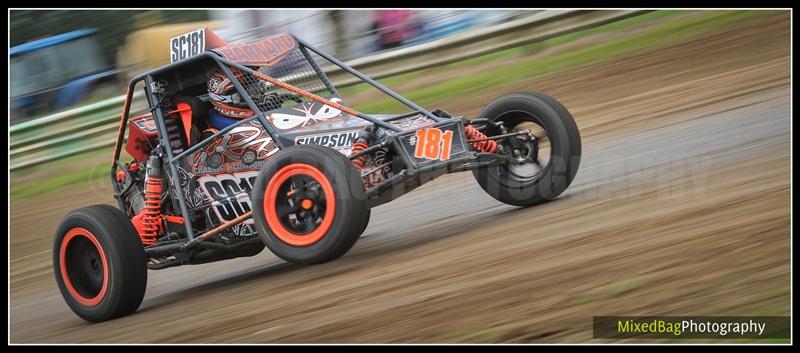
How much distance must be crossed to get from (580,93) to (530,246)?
6028mm

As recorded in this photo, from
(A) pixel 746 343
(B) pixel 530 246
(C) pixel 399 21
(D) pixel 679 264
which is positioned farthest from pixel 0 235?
(A) pixel 746 343

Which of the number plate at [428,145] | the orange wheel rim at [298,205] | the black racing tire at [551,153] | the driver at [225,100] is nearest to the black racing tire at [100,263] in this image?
the driver at [225,100]

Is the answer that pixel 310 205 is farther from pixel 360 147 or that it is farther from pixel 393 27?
pixel 393 27

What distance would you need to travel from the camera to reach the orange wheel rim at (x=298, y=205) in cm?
584

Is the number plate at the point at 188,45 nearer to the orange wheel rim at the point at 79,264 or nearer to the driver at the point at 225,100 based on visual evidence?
the driver at the point at 225,100

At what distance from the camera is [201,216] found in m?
6.92

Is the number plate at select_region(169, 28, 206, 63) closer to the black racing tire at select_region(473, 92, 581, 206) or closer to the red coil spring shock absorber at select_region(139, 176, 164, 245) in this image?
the red coil spring shock absorber at select_region(139, 176, 164, 245)

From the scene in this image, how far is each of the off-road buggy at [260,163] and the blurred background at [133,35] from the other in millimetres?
5423

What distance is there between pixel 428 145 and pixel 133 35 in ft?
28.6

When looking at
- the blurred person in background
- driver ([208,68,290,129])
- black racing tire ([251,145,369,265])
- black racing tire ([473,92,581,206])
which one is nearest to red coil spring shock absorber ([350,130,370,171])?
black racing tire ([251,145,369,265])

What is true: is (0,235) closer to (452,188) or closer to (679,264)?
(452,188)

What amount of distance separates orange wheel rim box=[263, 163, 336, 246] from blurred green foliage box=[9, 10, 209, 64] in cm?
826

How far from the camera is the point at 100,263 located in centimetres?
681

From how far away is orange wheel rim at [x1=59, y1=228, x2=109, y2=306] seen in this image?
6812 millimetres
